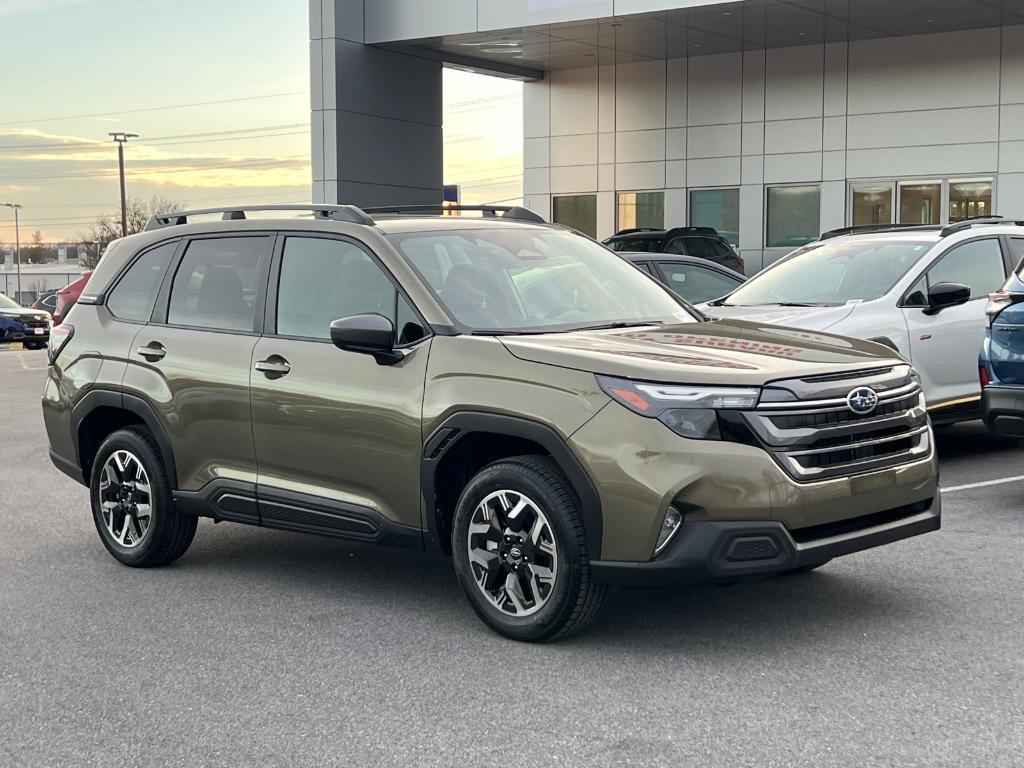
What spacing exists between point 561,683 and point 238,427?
7.57ft

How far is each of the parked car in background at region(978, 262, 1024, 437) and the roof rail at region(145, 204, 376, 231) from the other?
4067 millimetres

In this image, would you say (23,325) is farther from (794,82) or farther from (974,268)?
(974,268)

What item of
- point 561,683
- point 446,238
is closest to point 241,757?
point 561,683

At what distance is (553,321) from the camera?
590 cm

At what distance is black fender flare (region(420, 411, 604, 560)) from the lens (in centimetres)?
496

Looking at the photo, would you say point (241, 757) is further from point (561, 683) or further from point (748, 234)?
point (748, 234)

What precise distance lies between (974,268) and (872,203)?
22.6 metres

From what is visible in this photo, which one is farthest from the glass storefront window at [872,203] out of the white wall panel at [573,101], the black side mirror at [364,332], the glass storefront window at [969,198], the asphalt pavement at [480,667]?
the black side mirror at [364,332]

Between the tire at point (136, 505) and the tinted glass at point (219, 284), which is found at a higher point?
the tinted glass at point (219, 284)

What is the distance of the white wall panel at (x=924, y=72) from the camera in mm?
29828

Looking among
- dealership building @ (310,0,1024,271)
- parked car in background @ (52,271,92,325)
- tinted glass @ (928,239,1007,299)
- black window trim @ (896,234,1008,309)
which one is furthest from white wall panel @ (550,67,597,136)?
tinted glass @ (928,239,1007,299)

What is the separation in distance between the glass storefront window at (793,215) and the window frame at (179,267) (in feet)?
89.4

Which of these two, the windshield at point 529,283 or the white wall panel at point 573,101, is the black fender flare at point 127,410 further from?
the white wall panel at point 573,101

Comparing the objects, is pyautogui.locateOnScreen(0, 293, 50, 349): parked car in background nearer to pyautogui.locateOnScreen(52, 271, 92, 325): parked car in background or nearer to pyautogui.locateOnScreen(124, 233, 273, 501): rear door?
pyautogui.locateOnScreen(52, 271, 92, 325): parked car in background
